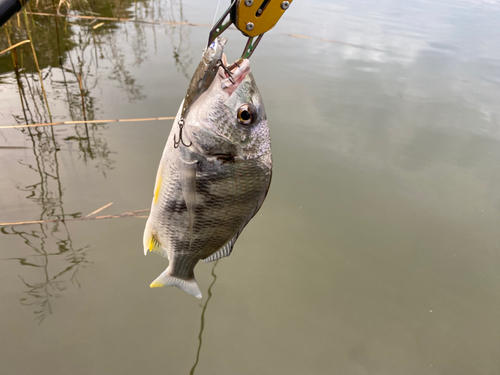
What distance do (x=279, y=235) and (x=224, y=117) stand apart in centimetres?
197

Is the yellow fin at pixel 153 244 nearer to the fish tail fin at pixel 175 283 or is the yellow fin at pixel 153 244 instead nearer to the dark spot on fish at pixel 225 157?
the fish tail fin at pixel 175 283

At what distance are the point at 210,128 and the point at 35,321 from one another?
6.39ft

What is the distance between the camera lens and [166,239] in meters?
1.44

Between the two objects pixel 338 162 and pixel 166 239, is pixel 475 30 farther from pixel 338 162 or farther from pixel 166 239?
pixel 166 239

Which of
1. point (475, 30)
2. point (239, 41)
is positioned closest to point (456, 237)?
point (239, 41)

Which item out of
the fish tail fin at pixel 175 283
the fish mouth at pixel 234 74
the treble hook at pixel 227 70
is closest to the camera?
the treble hook at pixel 227 70

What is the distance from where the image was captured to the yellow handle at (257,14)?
3.43 feet

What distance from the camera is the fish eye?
120 cm

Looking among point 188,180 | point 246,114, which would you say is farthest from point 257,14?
point 188,180

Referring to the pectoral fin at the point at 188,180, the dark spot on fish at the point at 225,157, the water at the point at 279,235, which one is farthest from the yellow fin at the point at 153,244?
the water at the point at 279,235

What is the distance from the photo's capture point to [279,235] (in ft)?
9.87

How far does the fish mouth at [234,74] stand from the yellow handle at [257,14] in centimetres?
10

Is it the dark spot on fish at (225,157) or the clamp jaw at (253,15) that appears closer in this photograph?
the clamp jaw at (253,15)

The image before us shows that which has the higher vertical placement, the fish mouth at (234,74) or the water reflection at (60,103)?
the fish mouth at (234,74)
